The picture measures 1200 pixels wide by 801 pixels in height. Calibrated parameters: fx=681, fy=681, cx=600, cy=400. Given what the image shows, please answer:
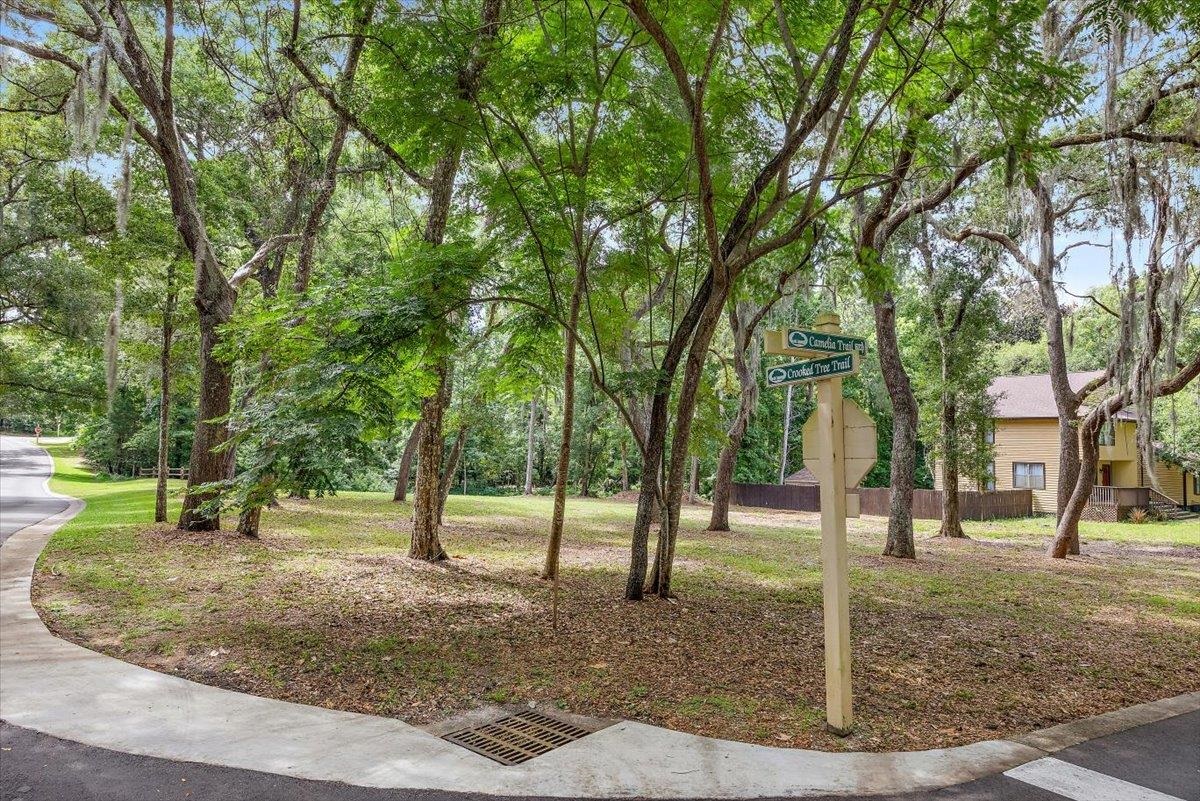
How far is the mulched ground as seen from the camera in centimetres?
470

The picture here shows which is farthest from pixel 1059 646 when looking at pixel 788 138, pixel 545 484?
pixel 545 484

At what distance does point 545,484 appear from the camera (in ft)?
129

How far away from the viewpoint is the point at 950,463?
1625 centimetres

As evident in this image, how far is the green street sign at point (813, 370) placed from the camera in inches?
166

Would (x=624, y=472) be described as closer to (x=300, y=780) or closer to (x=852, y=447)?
(x=852, y=447)

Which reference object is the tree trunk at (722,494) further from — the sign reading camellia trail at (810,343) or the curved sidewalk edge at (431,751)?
the sign reading camellia trail at (810,343)

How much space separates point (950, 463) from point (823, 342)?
547 inches

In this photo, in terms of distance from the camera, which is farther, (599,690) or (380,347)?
(380,347)

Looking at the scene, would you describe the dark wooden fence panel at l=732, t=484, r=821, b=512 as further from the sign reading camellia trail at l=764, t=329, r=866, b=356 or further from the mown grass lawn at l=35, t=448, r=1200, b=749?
the sign reading camellia trail at l=764, t=329, r=866, b=356

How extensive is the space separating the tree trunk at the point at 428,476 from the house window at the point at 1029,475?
2532 centimetres

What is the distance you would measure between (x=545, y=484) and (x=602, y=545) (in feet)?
85.1

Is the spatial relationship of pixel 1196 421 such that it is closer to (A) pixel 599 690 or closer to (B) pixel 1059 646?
(B) pixel 1059 646

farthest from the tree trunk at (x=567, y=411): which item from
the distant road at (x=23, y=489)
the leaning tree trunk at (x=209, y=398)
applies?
the distant road at (x=23, y=489)

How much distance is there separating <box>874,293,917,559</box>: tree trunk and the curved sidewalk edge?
7.92 meters
